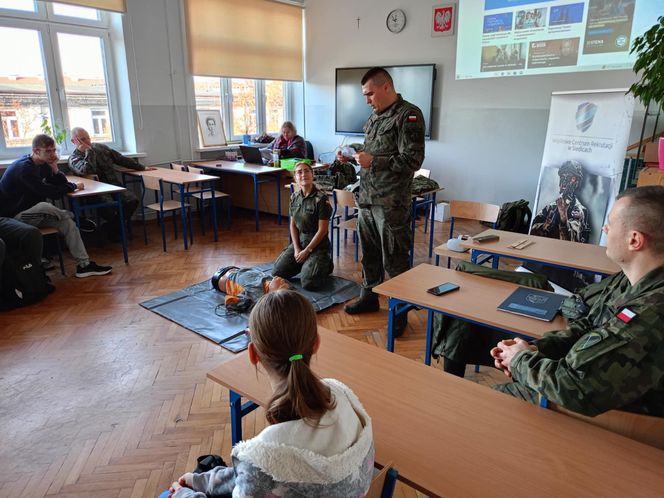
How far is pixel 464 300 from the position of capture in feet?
6.59

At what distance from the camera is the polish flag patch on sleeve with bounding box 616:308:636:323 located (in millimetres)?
→ 1154

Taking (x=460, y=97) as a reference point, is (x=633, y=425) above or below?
below

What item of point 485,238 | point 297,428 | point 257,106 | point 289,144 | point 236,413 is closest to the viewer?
point 297,428

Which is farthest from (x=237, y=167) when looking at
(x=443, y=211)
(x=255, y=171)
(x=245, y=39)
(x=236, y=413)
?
(x=236, y=413)

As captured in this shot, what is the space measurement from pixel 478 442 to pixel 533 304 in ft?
3.04

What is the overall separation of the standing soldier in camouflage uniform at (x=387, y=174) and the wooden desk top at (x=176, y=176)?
7.68ft

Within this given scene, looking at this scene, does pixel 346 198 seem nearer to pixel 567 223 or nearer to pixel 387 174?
pixel 387 174

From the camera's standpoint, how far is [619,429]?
120cm

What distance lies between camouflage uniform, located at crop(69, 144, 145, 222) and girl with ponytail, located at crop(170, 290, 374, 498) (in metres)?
4.78

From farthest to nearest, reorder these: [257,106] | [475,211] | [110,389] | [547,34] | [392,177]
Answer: [257,106], [547,34], [475,211], [392,177], [110,389]

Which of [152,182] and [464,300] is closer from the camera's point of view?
[464,300]

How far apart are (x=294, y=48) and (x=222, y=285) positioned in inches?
205

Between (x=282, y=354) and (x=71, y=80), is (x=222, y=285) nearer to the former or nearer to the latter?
(x=282, y=354)

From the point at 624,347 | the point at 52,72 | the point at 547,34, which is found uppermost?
the point at 547,34
